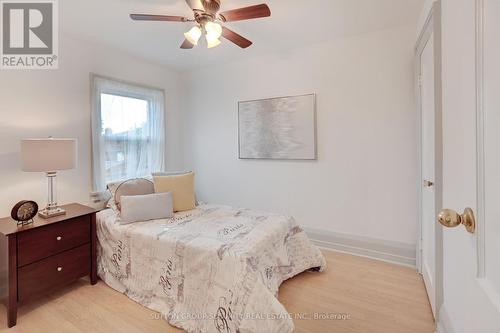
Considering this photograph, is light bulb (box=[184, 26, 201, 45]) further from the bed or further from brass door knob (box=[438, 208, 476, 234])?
brass door knob (box=[438, 208, 476, 234])

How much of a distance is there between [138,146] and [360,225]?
9.50 ft

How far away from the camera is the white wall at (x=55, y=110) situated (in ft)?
7.07

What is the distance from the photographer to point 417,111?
2324 mm

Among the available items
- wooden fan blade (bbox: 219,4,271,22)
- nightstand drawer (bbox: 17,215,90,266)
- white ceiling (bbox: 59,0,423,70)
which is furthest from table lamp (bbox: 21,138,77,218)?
wooden fan blade (bbox: 219,4,271,22)

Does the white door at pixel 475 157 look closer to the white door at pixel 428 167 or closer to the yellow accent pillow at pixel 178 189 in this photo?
the white door at pixel 428 167

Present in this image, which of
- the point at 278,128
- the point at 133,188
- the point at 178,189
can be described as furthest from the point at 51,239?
the point at 278,128

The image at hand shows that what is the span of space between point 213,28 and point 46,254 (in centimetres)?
214

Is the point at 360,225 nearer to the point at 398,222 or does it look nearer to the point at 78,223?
the point at 398,222

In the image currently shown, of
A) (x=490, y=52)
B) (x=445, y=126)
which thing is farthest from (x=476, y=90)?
(x=445, y=126)

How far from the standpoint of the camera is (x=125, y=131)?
3107mm

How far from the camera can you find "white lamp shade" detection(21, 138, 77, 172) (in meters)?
1.94

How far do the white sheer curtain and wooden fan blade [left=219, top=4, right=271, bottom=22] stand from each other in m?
1.81

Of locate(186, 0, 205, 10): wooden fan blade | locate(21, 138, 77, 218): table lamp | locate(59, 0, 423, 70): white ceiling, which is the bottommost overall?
locate(21, 138, 77, 218): table lamp

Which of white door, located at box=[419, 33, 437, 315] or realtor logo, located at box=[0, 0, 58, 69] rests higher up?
realtor logo, located at box=[0, 0, 58, 69]
